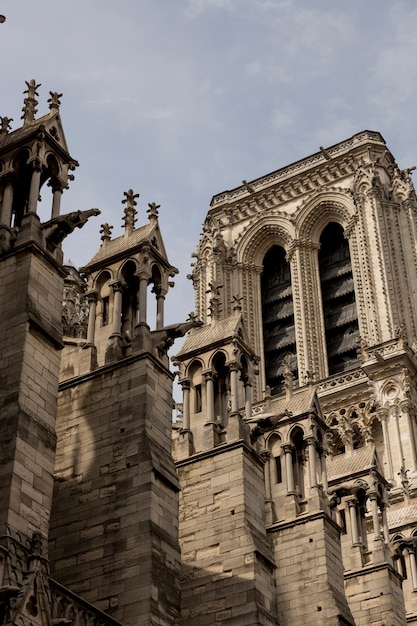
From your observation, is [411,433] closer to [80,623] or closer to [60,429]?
[60,429]

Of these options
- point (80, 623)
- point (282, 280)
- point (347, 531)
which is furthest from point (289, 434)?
point (282, 280)

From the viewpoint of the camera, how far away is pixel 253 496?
2333cm

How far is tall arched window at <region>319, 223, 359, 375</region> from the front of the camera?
163ft

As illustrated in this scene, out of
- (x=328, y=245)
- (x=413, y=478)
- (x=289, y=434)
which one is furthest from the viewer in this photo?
(x=328, y=245)

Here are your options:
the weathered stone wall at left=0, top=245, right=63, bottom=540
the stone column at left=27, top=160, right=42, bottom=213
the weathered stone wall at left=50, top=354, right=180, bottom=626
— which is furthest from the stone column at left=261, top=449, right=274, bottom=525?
the weathered stone wall at left=0, top=245, right=63, bottom=540

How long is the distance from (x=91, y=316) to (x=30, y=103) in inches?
164

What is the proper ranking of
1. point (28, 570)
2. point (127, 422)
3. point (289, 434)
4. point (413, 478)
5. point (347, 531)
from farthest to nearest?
point (413, 478) < point (347, 531) < point (289, 434) < point (127, 422) < point (28, 570)

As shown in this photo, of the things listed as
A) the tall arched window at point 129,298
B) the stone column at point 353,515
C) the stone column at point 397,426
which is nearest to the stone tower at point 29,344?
the tall arched window at point 129,298

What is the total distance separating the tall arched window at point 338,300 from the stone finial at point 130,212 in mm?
23450

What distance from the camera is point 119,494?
19828 millimetres

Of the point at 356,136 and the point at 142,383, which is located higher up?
the point at 356,136

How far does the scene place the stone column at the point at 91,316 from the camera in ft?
76.5

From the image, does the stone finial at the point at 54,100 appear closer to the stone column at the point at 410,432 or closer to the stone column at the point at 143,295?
the stone column at the point at 143,295

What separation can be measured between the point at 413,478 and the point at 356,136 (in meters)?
21.2
